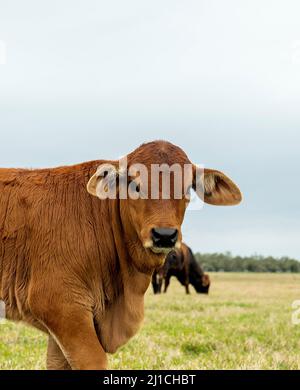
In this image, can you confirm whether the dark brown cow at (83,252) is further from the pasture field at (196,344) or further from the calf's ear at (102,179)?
the pasture field at (196,344)

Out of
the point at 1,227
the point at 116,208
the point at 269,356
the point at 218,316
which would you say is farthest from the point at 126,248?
the point at 218,316

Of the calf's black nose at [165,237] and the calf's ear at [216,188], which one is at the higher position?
the calf's ear at [216,188]

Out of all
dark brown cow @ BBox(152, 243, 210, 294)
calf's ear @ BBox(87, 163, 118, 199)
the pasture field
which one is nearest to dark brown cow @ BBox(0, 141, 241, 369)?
calf's ear @ BBox(87, 163, 118, 199)

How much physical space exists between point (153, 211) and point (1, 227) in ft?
4.82

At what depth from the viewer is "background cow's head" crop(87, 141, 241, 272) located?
5.48 meters

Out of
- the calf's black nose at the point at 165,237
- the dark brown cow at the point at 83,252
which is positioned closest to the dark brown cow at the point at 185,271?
the dark brown cow at the point at 83,252

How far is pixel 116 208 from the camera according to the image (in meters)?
6.22

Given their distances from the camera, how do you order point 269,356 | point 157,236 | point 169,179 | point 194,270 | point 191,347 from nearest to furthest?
point 157,236 → point 169,179 → point 269,356 → point 191,347 → point 194,270

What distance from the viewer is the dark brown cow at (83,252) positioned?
5625mm

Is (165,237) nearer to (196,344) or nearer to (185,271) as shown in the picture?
(196,344)

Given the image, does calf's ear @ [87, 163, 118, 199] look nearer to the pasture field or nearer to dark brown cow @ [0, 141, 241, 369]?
dark brown cow @ [0, 141, 241, 369]

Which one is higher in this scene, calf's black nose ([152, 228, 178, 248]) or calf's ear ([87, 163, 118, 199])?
calf's ear ([87, 163, 118, 199])

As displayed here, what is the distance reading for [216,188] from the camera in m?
6.45

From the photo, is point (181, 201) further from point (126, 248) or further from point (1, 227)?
point (1, 227)
